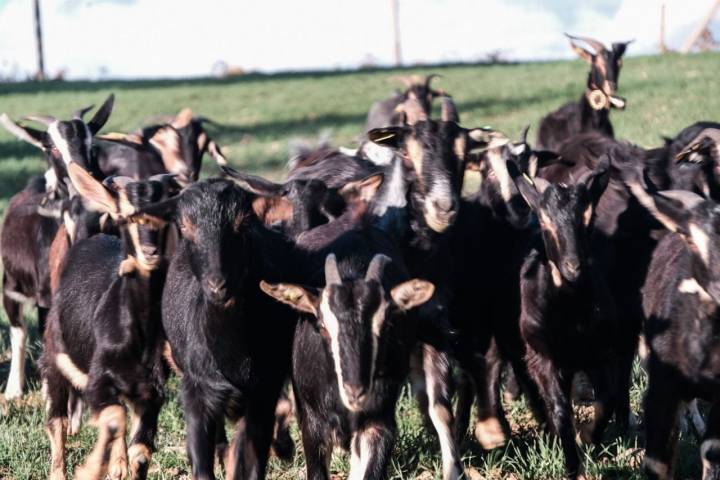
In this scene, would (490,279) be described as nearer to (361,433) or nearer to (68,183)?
(361,433)

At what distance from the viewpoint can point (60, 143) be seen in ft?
31.0

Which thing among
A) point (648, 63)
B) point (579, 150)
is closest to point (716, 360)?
point (579, 150)

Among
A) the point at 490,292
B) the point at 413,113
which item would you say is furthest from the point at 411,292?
the point at 413,113

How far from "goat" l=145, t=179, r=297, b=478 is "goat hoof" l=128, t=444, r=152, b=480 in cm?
74

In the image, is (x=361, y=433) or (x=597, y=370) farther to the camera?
(x=597, y=370)

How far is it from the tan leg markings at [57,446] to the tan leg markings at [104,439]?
537 millimetres

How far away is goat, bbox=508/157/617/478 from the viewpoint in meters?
6.94

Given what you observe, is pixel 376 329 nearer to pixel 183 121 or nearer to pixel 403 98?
pixel 183 121

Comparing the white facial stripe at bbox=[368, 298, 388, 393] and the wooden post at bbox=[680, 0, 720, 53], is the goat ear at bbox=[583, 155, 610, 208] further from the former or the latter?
the wooden post at bbox=[680, 0, 720, 53]

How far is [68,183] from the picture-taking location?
9.38m

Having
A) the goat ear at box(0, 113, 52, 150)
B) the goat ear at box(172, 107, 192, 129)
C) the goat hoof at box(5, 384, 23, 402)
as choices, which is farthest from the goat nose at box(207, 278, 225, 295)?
the goat ear at box(172, 107, 192, 129)

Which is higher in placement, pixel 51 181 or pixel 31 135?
pixel 31 135

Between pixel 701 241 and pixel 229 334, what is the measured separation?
8.78 ft

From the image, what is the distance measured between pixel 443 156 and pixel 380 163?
4.26ft
